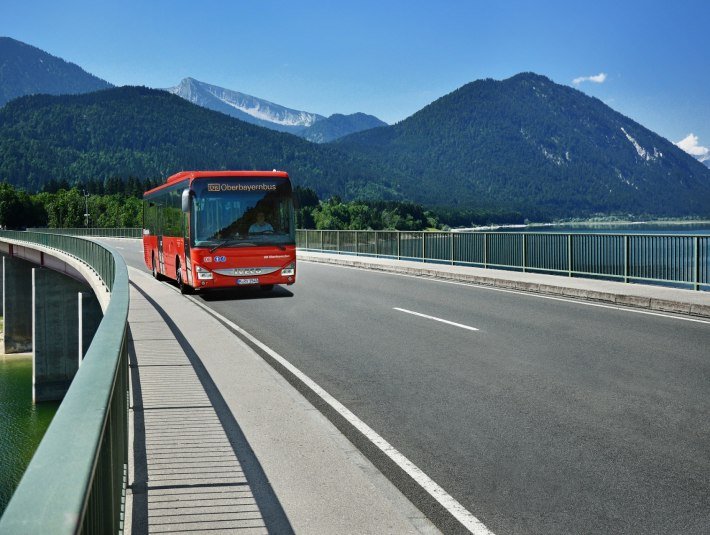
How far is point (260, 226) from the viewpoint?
17.6m

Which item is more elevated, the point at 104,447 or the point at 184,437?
the point at 104,447

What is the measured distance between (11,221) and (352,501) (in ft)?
609

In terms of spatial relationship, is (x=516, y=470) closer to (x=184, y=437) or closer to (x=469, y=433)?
(x=469, y=433)

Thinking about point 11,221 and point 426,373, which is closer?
point 426,373

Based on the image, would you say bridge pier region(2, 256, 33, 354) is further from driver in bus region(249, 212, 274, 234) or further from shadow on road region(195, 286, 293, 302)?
driver in bus region(249, 212, 274, 234)

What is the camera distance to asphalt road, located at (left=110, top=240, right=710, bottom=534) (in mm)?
4527

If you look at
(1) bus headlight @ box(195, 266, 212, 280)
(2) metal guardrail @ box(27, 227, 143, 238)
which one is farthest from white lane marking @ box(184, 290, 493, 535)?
(2) metal guardrail @ box(27, 227, 143, 238)

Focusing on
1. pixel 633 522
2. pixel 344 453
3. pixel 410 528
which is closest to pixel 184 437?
pixel 344 453

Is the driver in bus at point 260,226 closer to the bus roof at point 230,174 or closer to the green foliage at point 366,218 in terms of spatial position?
the bus roof at point 230,174

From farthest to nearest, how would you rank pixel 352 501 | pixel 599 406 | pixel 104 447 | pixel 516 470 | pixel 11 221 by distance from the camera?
pixel 11 221
pixel 599 406
pixel 516 470
pixel 352 501
pixel 104 447

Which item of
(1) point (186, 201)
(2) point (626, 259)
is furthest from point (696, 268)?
(1) point (186, 201)

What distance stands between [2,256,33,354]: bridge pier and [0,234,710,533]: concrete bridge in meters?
36.0

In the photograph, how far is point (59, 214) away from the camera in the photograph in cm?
17750

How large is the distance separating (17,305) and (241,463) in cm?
4570
